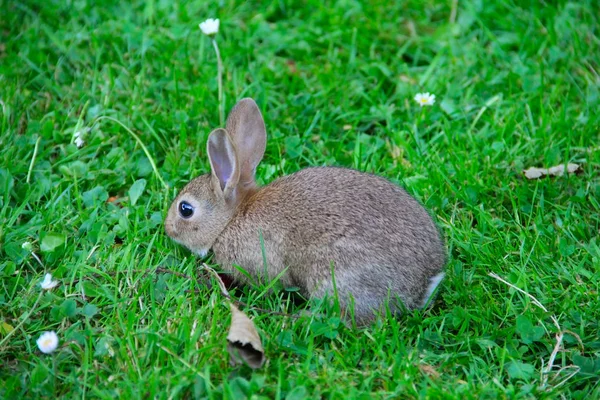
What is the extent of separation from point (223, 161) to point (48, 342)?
1568 mm

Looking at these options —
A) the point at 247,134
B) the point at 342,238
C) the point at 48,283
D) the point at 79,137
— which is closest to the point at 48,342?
the point at 48,283

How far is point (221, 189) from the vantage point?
5.05 meters

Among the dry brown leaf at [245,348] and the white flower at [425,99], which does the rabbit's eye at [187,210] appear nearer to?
the dry brown leaf at [245,348]

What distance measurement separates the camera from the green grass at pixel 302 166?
161 inches

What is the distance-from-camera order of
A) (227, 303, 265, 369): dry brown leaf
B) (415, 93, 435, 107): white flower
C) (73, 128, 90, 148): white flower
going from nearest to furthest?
(227, 303, 265, 369): dry brown leaf
(73, 128, 90, 148): white flower
(415, 93, 435, 107): white flower

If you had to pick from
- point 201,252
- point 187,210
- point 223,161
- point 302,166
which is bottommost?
point 201,252

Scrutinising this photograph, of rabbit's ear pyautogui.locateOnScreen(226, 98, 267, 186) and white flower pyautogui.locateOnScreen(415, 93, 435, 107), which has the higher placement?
rabbit's ear pyautogui.locateOnScreen(226, 98, 267, 186)

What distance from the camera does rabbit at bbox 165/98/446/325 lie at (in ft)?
14.7

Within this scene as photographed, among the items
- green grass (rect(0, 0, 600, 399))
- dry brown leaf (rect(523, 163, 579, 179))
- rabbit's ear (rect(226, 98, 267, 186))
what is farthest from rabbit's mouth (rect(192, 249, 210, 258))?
dry brown leaf (rect(523, 163, 579, 179))

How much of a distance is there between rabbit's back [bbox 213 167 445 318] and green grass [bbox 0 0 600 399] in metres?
0.20

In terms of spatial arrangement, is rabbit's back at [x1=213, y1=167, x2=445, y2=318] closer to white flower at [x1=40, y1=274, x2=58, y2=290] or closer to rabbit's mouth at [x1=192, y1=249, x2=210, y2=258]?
rabbit's mouth at [x1=192, y1=249, x2=210, y2=258]

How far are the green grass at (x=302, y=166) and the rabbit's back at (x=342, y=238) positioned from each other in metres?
0.20

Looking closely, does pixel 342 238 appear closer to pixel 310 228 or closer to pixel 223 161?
pixel 310 228

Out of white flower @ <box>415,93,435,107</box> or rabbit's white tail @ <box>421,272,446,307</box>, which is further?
white flower @ <box>415,93,435,107</box>
